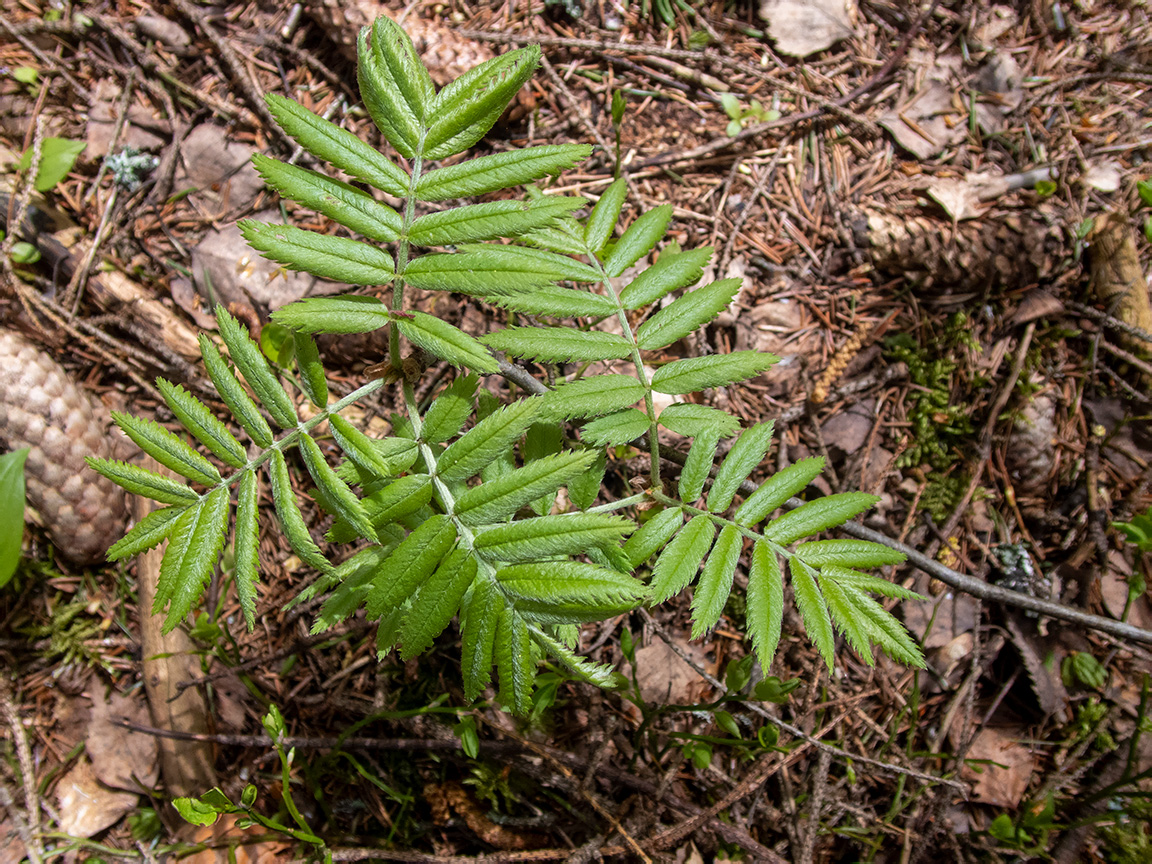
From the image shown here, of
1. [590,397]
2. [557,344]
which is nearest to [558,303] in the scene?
[557,344]

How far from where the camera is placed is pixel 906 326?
2.73 meters

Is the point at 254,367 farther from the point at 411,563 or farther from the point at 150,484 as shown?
the point at 411,563

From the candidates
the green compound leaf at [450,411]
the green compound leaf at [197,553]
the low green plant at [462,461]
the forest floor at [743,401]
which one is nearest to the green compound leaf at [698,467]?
the low green plant at [462,461]

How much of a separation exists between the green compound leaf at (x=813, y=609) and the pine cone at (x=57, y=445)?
2438 mm

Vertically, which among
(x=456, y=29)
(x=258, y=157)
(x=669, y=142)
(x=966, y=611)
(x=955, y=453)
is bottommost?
(x=966, y=611)

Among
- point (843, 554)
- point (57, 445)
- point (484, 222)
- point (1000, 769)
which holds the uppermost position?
point (484, 222)

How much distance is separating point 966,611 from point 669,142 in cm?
226

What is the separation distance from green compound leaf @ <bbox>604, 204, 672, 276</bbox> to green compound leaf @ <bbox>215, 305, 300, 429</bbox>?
90 centimetres

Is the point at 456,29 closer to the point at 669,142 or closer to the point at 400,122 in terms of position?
the point at 669,142

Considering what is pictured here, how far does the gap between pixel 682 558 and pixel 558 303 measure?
2.32 feet

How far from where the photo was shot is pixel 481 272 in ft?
4.78

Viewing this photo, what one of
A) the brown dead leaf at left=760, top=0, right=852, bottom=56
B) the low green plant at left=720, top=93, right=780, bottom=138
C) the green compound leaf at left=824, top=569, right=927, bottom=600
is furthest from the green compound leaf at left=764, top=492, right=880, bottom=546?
the brown dead leaf at left=760, top=0, right=852, bottom=56

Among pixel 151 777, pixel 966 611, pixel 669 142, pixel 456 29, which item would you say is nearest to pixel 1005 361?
pixel 966 611

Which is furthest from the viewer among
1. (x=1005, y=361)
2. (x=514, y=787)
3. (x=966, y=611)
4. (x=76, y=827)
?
(x=1005, y=361)
